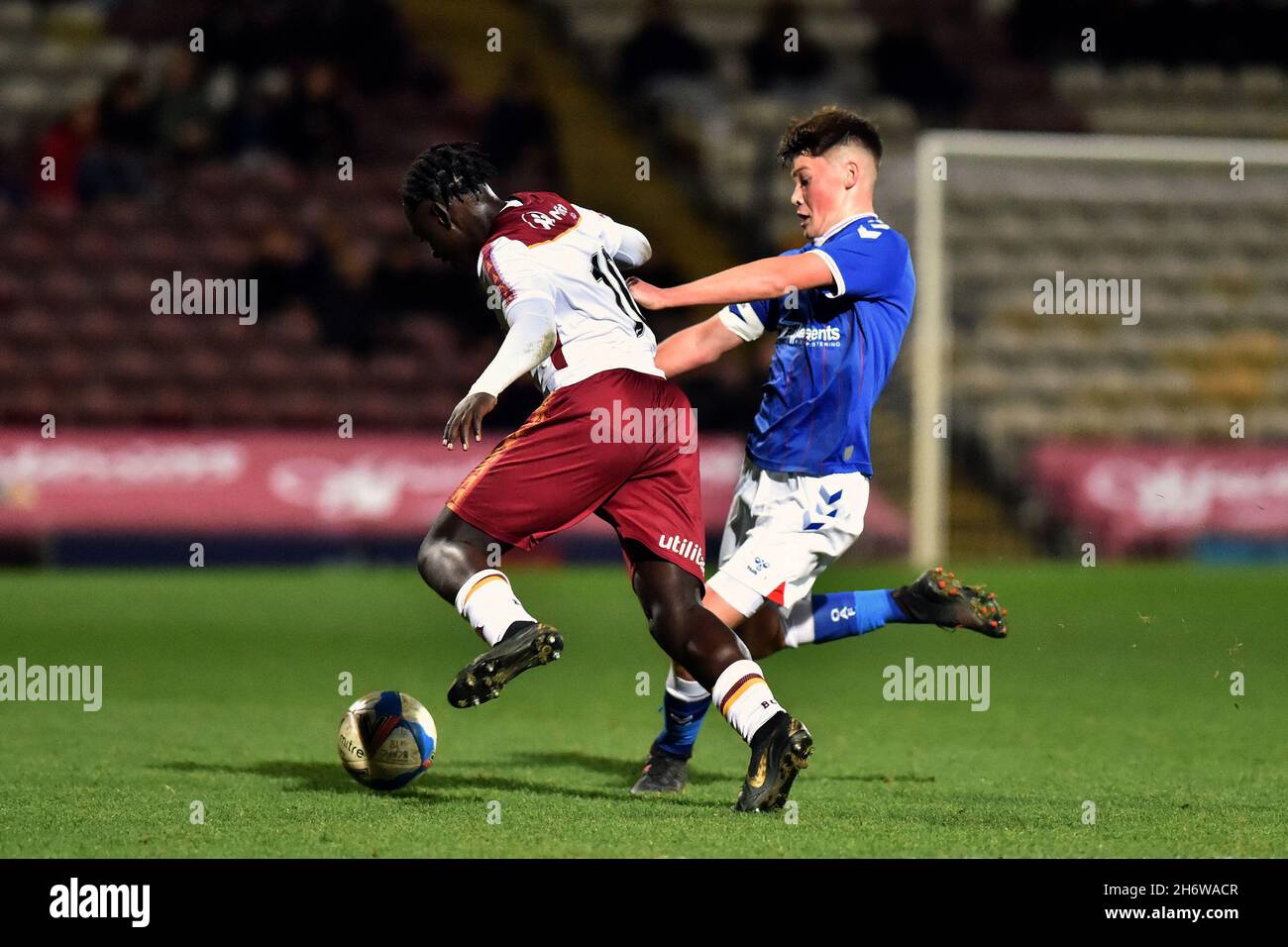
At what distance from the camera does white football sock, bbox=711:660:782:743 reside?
195 inches

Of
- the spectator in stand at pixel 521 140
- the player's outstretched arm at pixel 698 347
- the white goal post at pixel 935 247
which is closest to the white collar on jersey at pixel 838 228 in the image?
the player's outstretched arm at pixel 698 347

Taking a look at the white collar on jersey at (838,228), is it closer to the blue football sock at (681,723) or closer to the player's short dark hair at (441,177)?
the player's short dark hair at (441,177)

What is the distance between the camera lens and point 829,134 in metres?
5.76

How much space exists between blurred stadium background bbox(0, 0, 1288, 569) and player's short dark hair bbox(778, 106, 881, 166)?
8320 mm

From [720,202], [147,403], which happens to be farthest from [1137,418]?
[147,403]

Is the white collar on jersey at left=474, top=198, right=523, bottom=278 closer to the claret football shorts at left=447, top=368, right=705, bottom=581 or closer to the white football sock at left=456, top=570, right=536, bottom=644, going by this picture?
the claret football shorts at left=447, top=368, right=705, bottom=581

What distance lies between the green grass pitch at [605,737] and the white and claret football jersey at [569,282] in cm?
131

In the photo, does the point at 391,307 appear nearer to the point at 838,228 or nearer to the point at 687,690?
the point at 838,228

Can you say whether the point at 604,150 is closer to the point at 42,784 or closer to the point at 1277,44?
the point at 1277,44

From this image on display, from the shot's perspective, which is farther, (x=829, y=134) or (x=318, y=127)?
(x=318, y=127)

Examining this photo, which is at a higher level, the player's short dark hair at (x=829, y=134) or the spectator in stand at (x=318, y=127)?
the spectator in stand at (x=318, y=127)

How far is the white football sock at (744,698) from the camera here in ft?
16.3

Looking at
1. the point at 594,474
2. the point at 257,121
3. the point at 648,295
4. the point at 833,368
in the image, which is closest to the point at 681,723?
the point at 594,474

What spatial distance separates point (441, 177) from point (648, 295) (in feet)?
2.33
